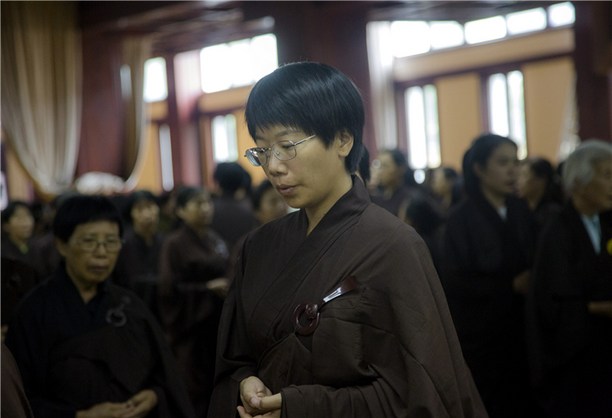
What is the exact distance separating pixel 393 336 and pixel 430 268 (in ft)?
0.54

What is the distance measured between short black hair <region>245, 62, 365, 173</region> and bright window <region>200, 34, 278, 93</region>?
1152 cm

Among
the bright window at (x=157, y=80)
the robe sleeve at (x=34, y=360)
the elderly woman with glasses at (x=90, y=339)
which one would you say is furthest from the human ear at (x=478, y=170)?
the bright window at (x=157, y=80)

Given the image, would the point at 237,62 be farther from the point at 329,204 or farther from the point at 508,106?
the point at 329,204

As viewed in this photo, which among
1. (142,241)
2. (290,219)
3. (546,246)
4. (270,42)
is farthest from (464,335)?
(270,42)

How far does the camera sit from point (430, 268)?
1.87 metres

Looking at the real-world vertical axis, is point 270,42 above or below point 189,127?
above

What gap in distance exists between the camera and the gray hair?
364 cm

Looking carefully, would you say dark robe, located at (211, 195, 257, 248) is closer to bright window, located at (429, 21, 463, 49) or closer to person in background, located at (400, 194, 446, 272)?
person in background, located at (400, 194, 446, 272)

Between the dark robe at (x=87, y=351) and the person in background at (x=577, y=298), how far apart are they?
5.01 feet

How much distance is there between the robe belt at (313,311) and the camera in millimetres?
1785

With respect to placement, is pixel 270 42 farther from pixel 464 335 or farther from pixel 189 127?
pixel 464 335

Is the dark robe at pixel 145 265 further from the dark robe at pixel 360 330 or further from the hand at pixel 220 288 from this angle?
the dark robe at pixel 360 330

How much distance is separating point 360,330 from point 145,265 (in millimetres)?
4404

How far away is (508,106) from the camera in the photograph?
468 inches
